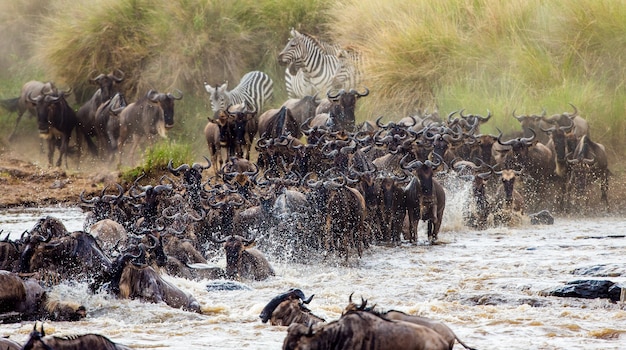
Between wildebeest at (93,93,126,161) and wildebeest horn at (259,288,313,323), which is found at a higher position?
wildebeest at (93,93,126,161)

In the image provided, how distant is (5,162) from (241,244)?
12.6m

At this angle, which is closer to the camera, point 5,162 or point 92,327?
point 92,327

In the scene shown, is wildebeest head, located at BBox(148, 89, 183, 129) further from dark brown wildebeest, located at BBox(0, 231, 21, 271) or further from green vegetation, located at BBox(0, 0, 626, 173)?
dark brown wildebeest, located at BBox(0, 231, 21, 271)

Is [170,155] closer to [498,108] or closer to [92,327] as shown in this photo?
[498,108]

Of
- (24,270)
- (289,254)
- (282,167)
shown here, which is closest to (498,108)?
(282,167)

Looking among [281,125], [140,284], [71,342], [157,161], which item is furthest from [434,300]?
[157,161]

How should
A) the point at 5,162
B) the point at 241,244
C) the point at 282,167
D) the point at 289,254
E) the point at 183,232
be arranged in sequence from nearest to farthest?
1. the point at 241,244
2. the point at 183,232
3. the point at 289,254
4. the point at 282,167
5. the point at 5,162

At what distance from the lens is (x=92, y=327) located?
8312mm

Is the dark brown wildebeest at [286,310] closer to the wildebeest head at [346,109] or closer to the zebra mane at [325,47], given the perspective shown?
the wildebeest head at [346,109]

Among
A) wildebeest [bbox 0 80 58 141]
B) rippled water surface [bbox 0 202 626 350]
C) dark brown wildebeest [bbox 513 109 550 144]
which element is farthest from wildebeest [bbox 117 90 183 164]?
rippled water surface [bbox 0 202 626 350]

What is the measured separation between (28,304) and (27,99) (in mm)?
16195

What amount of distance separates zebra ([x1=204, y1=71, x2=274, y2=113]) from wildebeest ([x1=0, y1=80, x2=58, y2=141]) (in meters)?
3.38

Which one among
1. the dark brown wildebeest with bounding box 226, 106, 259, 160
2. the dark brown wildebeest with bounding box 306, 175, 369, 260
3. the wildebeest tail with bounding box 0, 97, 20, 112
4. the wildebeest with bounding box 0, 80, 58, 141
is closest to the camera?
the dark brown wildebeest with bounding box 306, 175, 369, 260

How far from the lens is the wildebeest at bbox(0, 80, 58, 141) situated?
932 inches
